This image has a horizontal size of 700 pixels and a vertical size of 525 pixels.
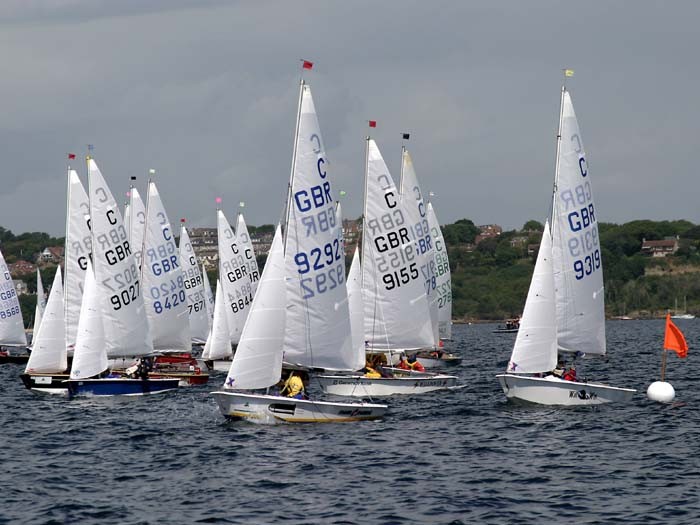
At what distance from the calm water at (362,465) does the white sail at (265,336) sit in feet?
4.74

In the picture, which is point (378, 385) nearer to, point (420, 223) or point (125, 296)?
point (125, 296)

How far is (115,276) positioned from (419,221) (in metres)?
13.9

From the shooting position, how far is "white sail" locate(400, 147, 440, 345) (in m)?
56.2

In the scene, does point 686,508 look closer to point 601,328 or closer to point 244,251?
point 601,328

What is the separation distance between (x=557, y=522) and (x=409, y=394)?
71.6 feet

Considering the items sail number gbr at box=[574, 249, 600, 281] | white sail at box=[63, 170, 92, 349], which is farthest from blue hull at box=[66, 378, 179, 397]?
sail number gbr at box=[574, 249, 600, 281]

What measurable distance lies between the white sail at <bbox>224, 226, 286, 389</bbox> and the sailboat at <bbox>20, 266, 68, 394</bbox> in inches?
631

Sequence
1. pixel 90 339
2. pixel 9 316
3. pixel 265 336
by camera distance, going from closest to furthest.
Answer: pixel 265 336
pixel 90 339
pixel 9 316

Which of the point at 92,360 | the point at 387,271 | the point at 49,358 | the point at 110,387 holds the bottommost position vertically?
the point at 110,387

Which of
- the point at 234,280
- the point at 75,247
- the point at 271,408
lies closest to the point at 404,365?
the point at 271,408

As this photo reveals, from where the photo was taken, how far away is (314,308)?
3834 centimetres

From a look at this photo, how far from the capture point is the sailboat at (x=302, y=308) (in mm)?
35625

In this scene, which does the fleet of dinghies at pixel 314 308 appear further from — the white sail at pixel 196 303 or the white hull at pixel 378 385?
the white sail at pixel 196 303

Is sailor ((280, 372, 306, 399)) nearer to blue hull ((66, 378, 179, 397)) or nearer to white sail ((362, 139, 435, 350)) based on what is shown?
blue hull ((66, 378, 179, 397))
